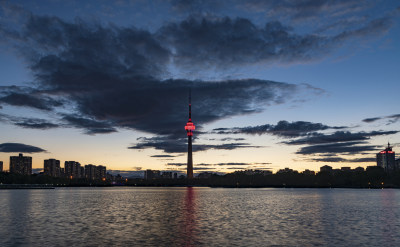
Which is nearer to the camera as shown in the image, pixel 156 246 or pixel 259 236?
pixel 156 246

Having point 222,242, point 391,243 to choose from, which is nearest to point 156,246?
point 222,242

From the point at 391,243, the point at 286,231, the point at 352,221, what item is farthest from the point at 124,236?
the point at 352,221

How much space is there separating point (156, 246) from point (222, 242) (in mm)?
7146

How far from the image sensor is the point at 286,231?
54.4 meters

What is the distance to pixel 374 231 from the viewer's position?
55375 millimetres

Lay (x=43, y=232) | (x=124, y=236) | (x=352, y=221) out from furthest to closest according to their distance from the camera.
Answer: (x=352, y=221), (x=43, y=232), (x=124, y=236)

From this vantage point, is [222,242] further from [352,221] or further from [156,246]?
[352,221]

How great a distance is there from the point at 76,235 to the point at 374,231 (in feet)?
124

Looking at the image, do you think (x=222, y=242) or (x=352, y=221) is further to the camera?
(x=352, y=221)

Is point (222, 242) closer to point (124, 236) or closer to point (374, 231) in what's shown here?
point (124, 236)

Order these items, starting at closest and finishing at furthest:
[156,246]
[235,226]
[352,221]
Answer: [156,246]
[235,226]
[352,221]

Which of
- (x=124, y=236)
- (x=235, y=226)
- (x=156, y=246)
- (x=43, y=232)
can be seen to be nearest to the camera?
(x=156, y=246)

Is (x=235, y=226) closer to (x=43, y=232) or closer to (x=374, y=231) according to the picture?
(x=374, y=231)

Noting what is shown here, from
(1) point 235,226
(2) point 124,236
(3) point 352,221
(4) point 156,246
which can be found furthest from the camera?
(3) point 352,221
